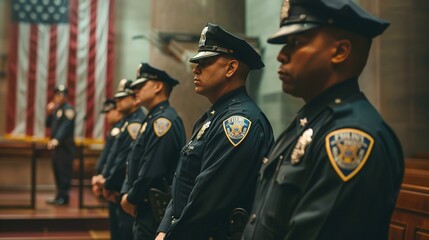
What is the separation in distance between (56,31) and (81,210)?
14.5ft

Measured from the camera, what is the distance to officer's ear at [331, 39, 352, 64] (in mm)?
1831

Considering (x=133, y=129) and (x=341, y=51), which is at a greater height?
(x=341, y=51)

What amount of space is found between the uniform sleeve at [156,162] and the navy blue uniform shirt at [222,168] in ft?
3.74

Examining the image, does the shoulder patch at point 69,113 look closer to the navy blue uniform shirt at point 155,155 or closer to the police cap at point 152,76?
the police cap at point 152,76

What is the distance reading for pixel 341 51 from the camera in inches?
72.4

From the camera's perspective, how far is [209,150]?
2.91 metres

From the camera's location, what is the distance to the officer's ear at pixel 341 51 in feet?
6.01

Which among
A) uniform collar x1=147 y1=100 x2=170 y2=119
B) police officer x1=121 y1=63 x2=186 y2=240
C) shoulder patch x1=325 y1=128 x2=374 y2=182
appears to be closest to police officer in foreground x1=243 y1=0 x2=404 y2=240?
shoulder patch x1=325 y1=128 x2=374 y2=182

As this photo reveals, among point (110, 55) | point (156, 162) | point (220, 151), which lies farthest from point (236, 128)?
point (110, 55)

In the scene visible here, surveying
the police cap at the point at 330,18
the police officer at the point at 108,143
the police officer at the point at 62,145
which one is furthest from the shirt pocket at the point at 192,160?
the police officer at the point at 62,145

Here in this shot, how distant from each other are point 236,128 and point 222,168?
209mm

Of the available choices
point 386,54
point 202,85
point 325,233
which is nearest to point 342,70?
point 325,233

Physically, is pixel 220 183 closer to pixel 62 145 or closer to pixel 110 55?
pixel 62 145

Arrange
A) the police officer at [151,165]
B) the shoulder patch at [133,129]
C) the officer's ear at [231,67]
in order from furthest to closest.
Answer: the shoulder patch at [133,129] → the police officer at [151,165] → the officer's ear at [231,67]
